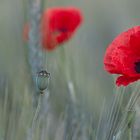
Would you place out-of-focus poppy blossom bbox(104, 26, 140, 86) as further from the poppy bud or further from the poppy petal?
the poppy bud

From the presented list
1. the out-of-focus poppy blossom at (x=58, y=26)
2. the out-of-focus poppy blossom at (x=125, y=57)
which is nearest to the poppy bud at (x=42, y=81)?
the out-of-focus poppy blossom at (x=125, y=57)

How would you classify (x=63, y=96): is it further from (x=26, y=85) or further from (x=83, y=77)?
(x=26, y=85)

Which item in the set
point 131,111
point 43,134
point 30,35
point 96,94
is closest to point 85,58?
point 96,94

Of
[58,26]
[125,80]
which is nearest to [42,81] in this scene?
[125,80]

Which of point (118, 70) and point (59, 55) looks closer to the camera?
point (118, 70)

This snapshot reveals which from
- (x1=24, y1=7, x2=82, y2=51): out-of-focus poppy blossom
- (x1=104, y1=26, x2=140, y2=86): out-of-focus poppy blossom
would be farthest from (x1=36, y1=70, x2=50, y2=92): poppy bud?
(x1=24, y1=7, x2=82, y2=51): out-of-focus poppy blossom

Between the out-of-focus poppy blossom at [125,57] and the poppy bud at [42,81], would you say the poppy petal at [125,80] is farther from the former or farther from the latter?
the poppy bud at [42,81]

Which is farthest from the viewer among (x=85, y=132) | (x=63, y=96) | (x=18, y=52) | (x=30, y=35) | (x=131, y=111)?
(x=18, y=52)

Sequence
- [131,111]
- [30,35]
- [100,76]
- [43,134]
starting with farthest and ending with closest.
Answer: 1. [100,76]
2. [30,35]
3. [43,134]
4. [131,111]
